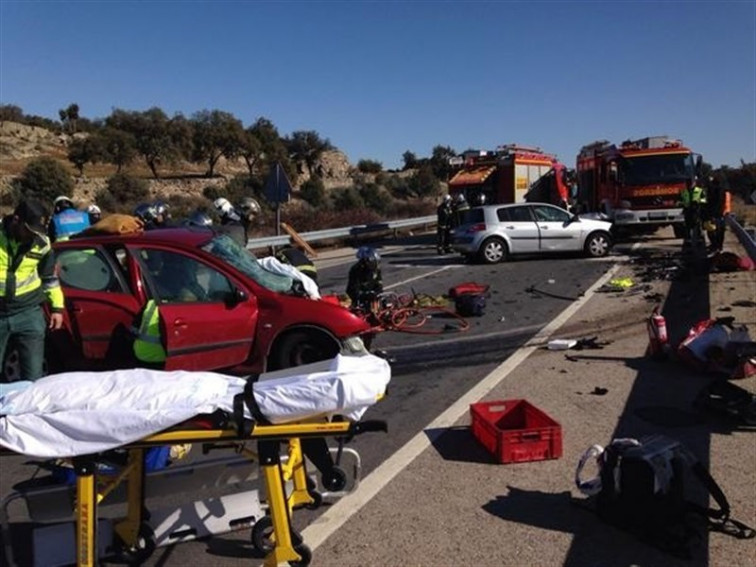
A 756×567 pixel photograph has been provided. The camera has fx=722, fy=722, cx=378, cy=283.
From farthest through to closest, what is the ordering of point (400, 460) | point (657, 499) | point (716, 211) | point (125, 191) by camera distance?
point (125, 191)
point (716, 211)
point (400, 460)
point (657, 499)

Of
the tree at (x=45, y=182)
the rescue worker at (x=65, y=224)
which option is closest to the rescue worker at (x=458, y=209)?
the rescue worker at (x=65, y=224)

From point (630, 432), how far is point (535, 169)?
65.8 feet

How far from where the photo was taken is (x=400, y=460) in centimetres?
525

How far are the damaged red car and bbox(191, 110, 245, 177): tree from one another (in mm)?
52149

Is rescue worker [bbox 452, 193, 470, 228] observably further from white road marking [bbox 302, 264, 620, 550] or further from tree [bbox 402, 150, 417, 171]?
tree [bbox 402, 150, 417, 171]

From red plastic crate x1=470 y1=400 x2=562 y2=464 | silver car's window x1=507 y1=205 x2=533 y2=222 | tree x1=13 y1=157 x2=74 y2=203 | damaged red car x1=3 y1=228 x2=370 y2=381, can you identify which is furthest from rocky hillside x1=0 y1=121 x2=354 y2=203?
red plastic crate x1=470 y1=400 x2=562 y2=464

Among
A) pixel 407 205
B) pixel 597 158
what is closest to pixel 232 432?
pixel 597 158

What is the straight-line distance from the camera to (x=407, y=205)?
4056 centimetres

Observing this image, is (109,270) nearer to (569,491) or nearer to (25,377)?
(25,377)

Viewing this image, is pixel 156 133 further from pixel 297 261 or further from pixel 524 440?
pixel 524 440

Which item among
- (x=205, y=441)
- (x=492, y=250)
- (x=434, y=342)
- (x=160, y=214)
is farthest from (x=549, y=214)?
(x=205, y=441)

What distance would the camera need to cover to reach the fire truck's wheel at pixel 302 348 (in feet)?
23.0

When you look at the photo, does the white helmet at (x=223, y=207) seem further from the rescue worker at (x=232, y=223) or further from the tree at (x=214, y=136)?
the tree at (x=214, y=136)

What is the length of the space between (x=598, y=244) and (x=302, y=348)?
1231cm
